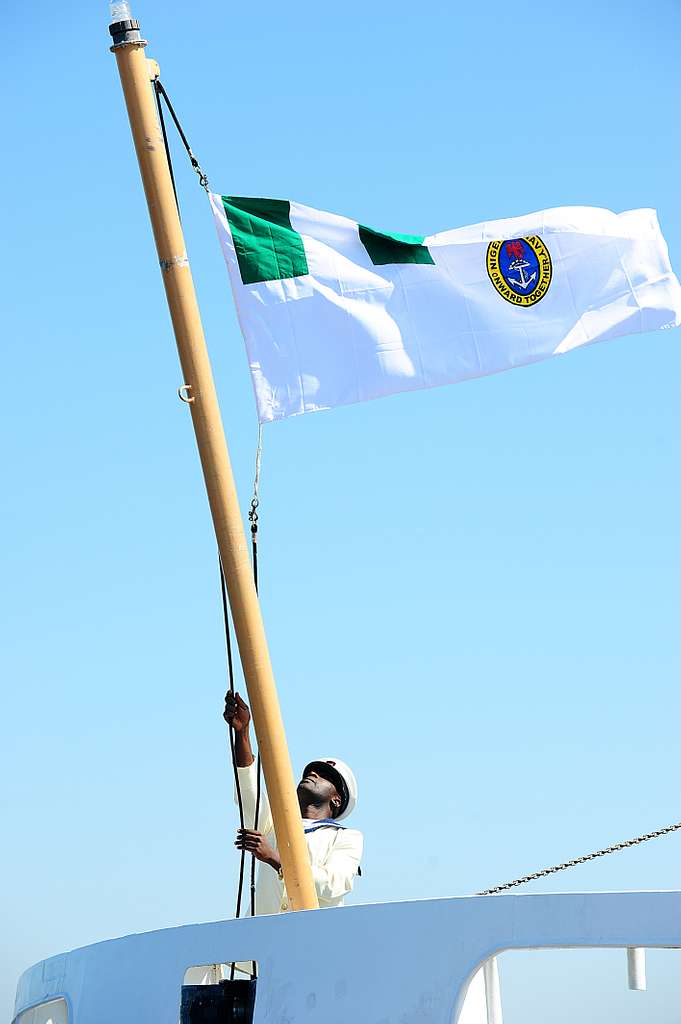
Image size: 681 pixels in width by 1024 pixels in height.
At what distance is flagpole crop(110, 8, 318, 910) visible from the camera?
24.6 feet

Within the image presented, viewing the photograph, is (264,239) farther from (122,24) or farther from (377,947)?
(377,947)

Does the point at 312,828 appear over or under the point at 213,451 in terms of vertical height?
under

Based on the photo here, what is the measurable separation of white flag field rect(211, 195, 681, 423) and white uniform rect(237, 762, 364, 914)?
7.37 ft

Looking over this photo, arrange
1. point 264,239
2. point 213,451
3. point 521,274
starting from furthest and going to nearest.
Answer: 1. point 521,274
2. point 264,239
3. point 213,451

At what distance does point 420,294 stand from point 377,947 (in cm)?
438

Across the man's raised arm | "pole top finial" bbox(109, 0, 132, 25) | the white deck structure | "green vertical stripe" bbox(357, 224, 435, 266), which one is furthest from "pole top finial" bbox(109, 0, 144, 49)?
the white deck structure

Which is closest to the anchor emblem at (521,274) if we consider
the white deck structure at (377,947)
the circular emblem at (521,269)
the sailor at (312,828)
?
the circular emblem at (521,269)

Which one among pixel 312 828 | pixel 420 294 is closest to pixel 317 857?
pixel 312 828

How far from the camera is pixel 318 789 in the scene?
8.27 m

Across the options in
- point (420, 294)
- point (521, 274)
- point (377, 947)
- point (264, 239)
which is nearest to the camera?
point (377, 947)

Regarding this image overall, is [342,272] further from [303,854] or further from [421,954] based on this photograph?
[421,954]

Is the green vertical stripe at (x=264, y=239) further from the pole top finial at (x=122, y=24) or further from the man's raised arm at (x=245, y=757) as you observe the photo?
the man's raised arm at (x=245, y=757)

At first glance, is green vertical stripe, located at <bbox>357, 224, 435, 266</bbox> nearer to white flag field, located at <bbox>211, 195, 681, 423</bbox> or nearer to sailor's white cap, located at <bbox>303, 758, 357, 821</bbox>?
white flag field, located at <bbox>211, 195, 681, 423</bbox>

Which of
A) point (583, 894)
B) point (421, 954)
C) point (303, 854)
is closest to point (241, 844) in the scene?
point (303, 854)
